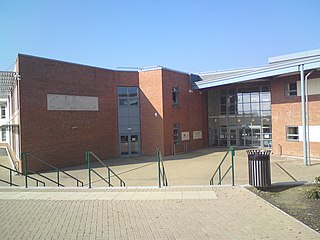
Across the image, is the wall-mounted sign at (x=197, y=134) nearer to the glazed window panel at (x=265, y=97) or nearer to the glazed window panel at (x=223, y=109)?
the glazed window panel at (x=223, y=109)

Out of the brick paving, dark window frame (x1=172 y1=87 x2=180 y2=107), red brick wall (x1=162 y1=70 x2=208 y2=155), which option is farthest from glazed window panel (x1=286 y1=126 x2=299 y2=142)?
the brick paving

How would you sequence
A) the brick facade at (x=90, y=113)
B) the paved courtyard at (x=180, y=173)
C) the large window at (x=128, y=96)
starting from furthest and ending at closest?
1. the large window at (x=128, y=96)
2. the brick facade at (x=90, y=113)
3. the paved courtyard at (x=180, y=173)

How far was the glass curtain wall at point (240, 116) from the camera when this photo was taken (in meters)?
30.1

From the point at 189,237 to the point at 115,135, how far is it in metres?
22.0

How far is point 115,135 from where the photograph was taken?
87.6 feet

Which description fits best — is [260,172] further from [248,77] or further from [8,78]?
[8,78]

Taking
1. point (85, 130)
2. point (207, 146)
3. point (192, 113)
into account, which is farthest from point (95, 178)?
point (207, 146)

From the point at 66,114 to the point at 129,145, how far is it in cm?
696

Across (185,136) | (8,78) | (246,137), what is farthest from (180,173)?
(246,137)

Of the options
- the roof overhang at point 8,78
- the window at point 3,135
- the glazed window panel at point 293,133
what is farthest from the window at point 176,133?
the window at point 3,135

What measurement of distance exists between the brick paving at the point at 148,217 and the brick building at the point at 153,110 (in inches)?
510

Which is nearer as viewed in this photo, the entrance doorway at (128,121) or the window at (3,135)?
the entrance doorway at (128,121)

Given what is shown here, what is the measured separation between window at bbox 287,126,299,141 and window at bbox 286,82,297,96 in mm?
2458

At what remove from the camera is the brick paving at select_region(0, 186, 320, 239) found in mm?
5316
